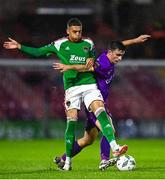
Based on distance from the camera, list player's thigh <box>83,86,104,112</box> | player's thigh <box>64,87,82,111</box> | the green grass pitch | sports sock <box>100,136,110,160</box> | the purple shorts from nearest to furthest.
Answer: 1. the green grass pitch
2. player's thigh <box>83,86,104,112</box>
3. player's thigh <box>64,87,82,111</box>
4. the purple shorts
5. sports sock <box>100,136,110,160</box>

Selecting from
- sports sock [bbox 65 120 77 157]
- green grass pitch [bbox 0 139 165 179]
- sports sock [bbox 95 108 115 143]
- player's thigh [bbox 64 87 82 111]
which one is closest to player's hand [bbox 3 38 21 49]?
player's thigh [bbox 64 87 82 111]

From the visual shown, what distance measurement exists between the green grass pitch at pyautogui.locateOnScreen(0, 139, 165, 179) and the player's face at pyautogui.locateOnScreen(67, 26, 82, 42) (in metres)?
1.77

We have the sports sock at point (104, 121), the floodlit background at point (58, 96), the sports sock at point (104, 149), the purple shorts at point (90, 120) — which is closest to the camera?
the sports sock at point (104, 121)

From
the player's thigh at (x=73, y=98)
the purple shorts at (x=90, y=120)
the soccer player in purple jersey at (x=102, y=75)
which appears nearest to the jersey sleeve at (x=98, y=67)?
the soccer player in purple jersey at (x=102, y=75)

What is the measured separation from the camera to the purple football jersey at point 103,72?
12294 millimetres

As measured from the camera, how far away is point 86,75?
12266 millimetres

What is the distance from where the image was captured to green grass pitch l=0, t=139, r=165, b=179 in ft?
36.6

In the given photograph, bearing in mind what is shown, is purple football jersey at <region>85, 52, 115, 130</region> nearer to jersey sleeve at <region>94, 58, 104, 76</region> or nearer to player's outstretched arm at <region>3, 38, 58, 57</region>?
jersey sleeve at <region>94, 58, 104, 76</region>

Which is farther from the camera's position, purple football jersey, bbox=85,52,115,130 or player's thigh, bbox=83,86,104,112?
purple football jersey, bbox=85,52,115,130

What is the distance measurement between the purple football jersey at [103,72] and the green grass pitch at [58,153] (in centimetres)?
113

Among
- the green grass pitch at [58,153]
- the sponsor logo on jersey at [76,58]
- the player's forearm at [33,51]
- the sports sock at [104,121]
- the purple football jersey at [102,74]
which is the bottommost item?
the green grass pitch at [58,153]

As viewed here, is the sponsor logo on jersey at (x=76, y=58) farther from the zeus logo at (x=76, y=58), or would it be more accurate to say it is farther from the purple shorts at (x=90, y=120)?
the purple shorts at (x=90, y=120)

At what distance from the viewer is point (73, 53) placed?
12211 mm

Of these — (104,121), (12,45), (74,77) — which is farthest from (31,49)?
(104,121)
